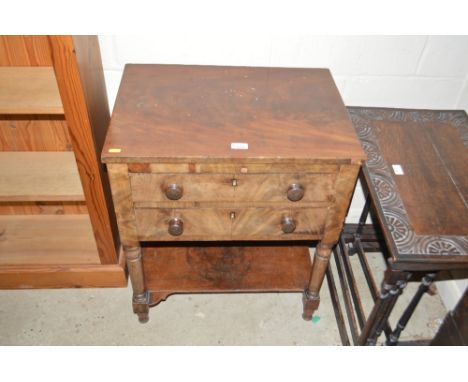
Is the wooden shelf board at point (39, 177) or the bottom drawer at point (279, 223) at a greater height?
the bottom drawer at point (279, 223)

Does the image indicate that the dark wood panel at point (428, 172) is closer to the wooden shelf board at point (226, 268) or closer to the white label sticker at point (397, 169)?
the white label sticker at point (397, 169)

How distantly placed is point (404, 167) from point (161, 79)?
1.11 meters

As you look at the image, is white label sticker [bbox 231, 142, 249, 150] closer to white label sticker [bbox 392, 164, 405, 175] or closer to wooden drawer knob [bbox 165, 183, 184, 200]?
wooden drawer knob [bbox 165, 183, 184, 200]

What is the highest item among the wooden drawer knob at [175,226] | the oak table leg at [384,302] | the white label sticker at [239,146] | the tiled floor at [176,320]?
the white label sticker at [239,146]

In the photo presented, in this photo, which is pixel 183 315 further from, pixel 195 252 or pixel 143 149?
pixel 143 149

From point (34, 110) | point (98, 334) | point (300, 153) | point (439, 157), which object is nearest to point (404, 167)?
point (439, 157)

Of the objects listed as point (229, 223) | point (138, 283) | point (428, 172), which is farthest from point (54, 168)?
point (428, 172)

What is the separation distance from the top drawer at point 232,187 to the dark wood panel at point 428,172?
0.34 meters

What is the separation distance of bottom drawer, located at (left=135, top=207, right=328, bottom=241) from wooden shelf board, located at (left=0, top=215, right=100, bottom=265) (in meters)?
0.70

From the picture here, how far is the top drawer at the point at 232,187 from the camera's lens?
1544 mm

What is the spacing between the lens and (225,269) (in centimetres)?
222

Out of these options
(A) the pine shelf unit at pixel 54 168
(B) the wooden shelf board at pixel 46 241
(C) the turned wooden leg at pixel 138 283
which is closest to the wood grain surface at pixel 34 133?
(A) the pine shelf unit at pixel 54 168

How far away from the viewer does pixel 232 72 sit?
1.90 meters

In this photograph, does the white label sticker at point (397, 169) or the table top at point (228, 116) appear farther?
the white label sticker at point (397, 169)
